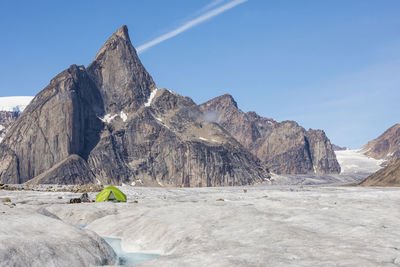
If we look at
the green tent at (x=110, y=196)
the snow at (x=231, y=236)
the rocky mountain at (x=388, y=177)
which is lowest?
the snow at (x=231, y=236)

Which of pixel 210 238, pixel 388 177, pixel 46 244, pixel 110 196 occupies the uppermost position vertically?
pixel 388 177

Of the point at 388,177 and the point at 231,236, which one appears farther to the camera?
the point at 388,177

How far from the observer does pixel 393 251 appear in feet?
69.7

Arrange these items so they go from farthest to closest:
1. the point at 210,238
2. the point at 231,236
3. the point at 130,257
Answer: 1. the point at 231,236
2. the point at 130,257
3. the point at 210,238

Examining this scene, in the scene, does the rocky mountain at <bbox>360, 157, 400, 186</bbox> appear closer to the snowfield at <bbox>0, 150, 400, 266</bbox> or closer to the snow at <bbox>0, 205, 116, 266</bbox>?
the snowfield at <bbox>0, 150, 400, 266</bbox>

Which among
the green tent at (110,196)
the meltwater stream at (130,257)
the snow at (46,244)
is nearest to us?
the snow at (46,244)

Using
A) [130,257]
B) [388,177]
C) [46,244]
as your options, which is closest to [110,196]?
[130,257]

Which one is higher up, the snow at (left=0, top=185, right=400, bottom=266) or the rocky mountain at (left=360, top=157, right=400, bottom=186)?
the rocky mountain at (left=360, top=157, right=400, bottom=186)

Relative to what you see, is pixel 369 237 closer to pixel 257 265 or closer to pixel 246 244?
pixel 246 244

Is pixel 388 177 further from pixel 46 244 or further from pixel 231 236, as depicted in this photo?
pixel 46 244

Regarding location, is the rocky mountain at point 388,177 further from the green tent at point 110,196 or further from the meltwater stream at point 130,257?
the meltwater stream at point 130,257

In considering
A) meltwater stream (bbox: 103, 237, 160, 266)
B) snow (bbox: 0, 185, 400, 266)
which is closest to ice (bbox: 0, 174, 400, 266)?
snow (bbox: 0, 185, 400, 266)

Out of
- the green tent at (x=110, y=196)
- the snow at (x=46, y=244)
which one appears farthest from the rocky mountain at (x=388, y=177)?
the snow at (x=46, y=244)

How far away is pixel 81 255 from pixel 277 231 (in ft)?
38.3
